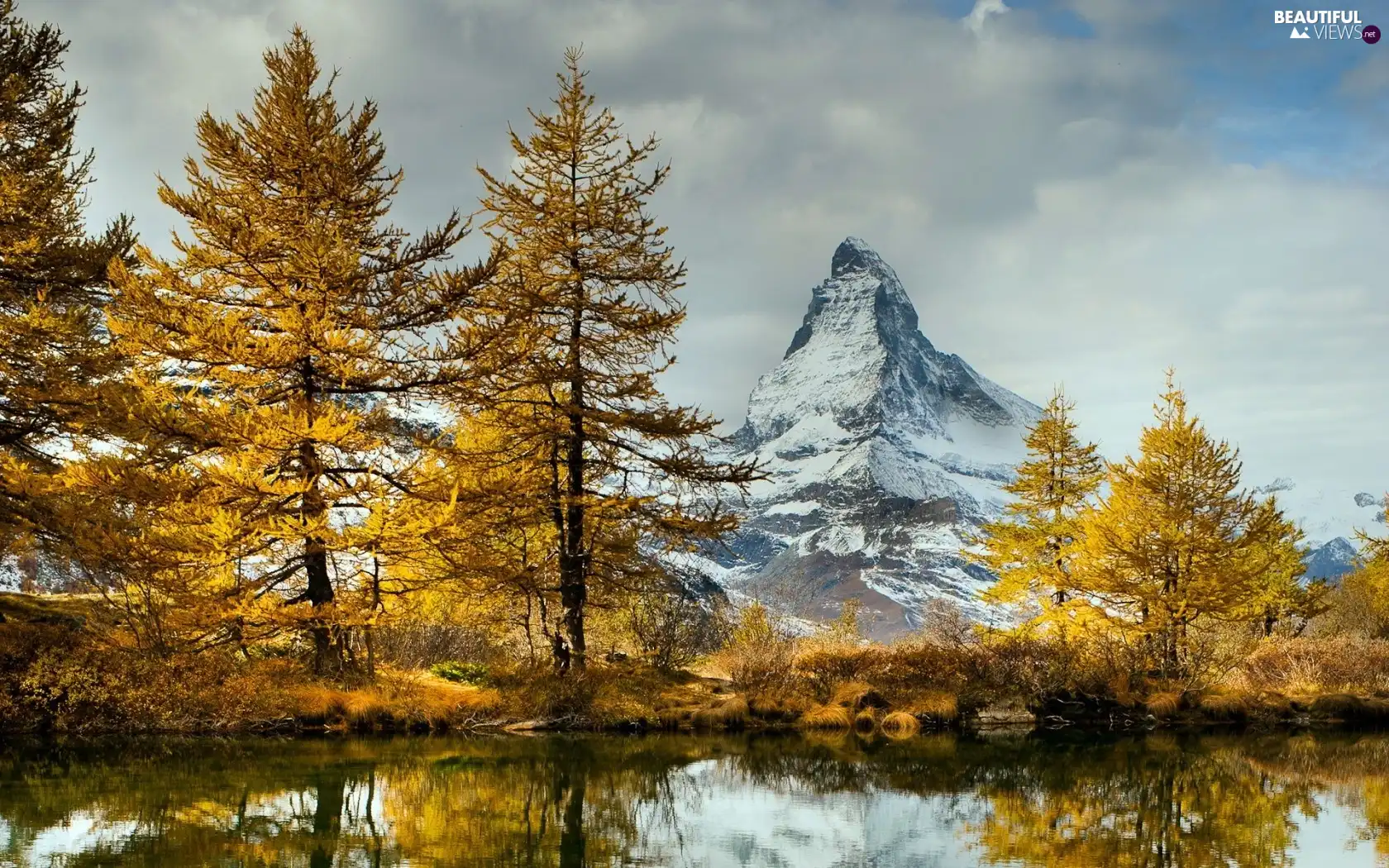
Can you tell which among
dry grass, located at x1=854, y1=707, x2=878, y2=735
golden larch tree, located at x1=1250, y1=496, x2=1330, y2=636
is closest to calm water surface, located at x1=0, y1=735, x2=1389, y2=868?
dry grass, located at x1=854, y1=707, x2=878, y2=735

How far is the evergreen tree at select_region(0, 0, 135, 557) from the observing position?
58.9 ft

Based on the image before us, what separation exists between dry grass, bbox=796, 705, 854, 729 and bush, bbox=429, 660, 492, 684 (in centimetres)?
598

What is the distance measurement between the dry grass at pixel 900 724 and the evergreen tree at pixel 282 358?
30.9ft

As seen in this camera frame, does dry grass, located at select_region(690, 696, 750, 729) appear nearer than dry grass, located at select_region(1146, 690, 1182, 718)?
Yes

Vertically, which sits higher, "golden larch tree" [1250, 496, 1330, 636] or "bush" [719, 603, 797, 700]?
"golden larch tree" [1250, 496, 1330, 636]

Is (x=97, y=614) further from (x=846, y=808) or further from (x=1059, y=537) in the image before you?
(x=1059, y=537)

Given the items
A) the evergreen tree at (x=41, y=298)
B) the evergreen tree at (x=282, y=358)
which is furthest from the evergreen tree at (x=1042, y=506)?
the evergreen tree at (x=41, y=298)

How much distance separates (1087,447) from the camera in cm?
3872

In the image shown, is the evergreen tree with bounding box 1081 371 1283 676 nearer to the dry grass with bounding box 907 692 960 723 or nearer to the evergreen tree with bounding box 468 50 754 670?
the dry grass with bounding box 907 692 960 723

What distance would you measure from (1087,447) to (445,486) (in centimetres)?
2668

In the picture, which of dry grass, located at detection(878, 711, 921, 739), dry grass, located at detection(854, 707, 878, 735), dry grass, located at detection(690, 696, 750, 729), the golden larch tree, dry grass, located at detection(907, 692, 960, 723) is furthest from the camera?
the golden larch tree

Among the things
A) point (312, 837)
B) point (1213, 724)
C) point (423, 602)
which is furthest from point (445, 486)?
point (1213, 724)

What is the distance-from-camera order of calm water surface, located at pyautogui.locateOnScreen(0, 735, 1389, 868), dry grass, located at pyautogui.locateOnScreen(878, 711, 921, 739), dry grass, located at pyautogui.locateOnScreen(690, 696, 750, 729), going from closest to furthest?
calm water surface, located at pyautogui.locateOnScreen(0, 735, 1389, 868) < dry grass, located at pyautogui.locateOnScreen(690, 696, 750, 729) < dry grass, located at pyautogui.locateOnScreen(878, 711, 921, 739)

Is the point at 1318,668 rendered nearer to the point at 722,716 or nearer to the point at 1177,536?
the point at 1177,536
